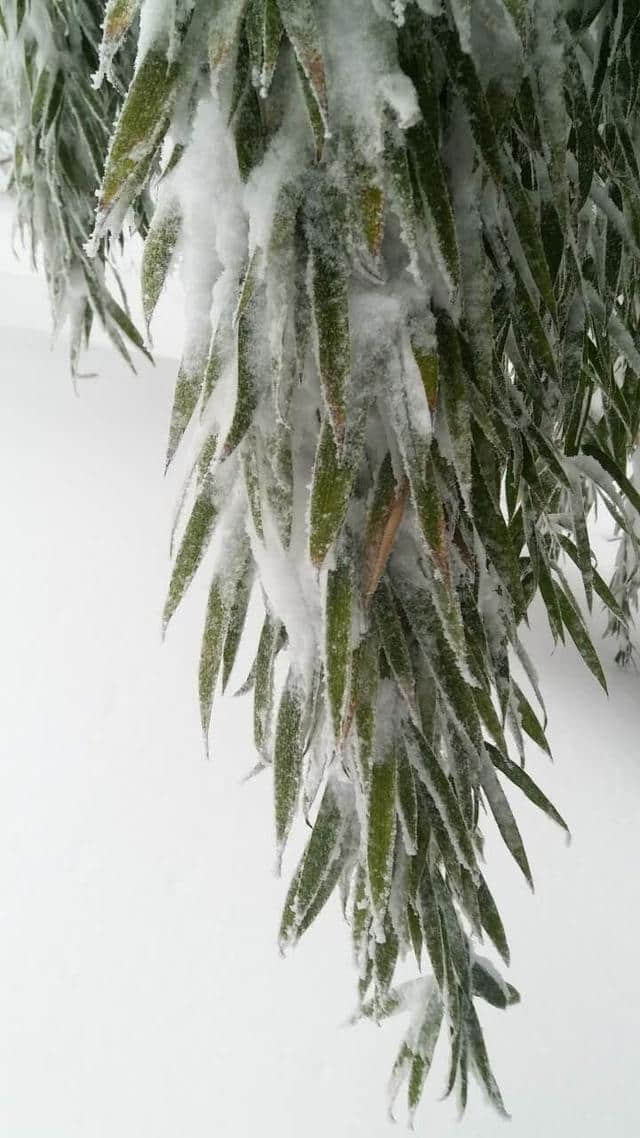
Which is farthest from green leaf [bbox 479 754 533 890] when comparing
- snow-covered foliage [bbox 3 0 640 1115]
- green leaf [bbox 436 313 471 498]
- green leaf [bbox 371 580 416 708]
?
green leaf [bbox 436 313 471 498]

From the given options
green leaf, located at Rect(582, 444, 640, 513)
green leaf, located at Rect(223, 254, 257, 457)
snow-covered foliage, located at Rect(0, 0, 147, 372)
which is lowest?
green leaf, located at Rect(223, 254, 257, 457)

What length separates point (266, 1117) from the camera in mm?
1047

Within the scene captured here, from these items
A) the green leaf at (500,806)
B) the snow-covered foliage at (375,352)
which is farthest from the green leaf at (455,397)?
the green leaf at (500,806)

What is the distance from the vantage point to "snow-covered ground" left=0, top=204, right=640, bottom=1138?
3.51 ft

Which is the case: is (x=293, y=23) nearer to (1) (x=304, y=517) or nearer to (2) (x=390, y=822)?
(1) (x=304, y=517)

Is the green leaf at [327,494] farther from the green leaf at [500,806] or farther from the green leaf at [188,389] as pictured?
the green leaf at [500,806]

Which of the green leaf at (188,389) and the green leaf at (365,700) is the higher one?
the green leaf at (188,389)

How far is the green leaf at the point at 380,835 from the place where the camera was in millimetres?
403

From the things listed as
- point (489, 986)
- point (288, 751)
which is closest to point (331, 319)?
point (288, 751)

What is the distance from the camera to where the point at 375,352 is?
1.14ft

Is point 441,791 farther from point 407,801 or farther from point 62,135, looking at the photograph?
point 62,135

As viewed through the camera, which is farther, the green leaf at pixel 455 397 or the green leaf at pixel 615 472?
the green leaf at pixel 615 472

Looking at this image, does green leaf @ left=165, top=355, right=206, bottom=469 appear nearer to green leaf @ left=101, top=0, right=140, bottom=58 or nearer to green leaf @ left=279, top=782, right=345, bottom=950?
green leaf @ left=101, top=0, right=140, bottom=58

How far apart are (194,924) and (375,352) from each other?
1.14 metres
